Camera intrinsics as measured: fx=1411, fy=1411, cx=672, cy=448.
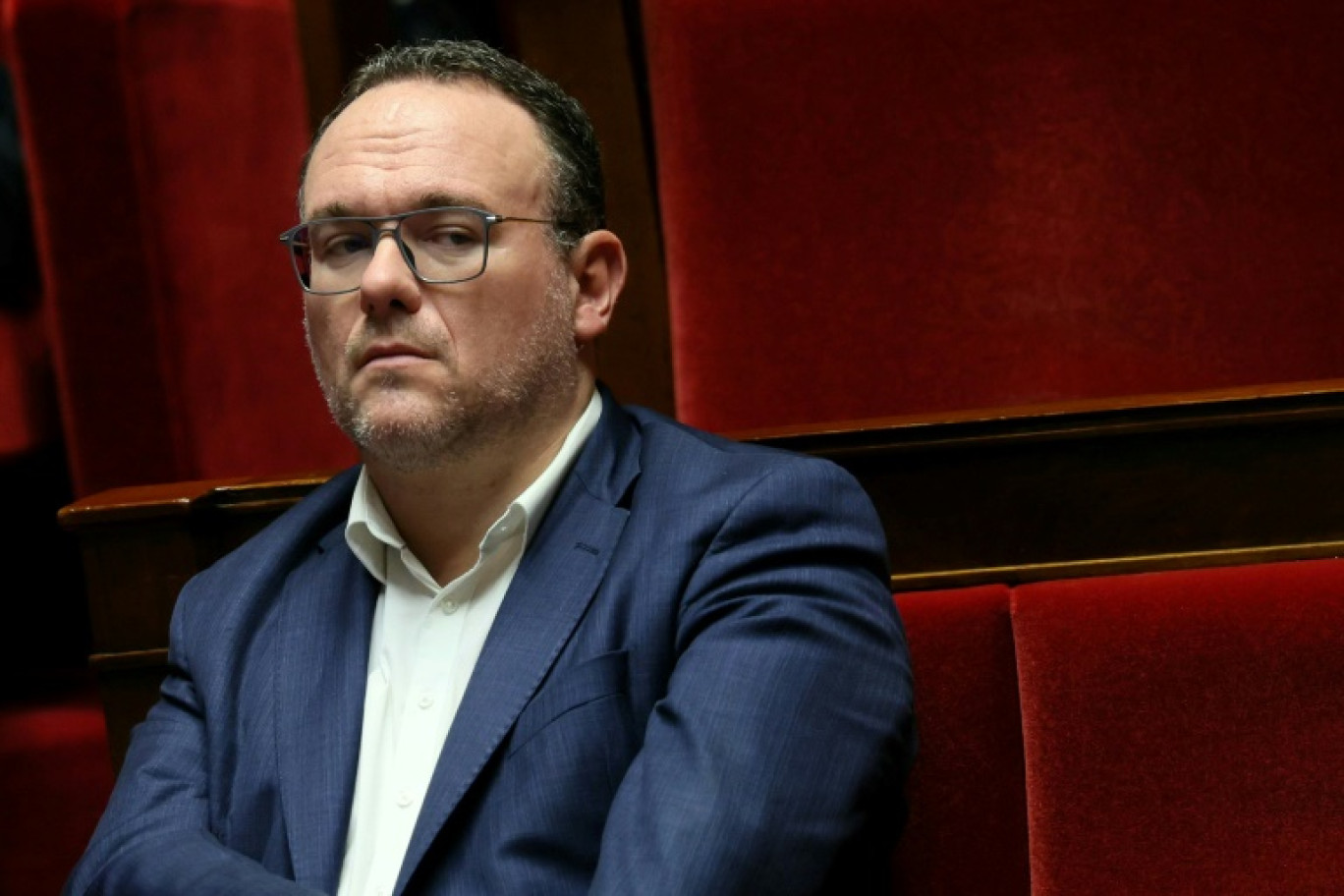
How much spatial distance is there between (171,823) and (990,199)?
645 mm

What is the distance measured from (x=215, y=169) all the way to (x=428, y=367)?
0.56m

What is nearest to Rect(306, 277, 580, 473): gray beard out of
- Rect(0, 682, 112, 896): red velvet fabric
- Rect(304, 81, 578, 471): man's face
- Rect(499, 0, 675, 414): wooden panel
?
Rect(304, 81, 578, 471): man's face

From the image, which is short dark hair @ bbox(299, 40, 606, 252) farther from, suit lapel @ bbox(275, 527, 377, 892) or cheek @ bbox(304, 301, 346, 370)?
suit lapel @ bbox(275, 527, 377, 892)

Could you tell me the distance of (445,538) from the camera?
2.25ft

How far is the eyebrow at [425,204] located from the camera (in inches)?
25.8

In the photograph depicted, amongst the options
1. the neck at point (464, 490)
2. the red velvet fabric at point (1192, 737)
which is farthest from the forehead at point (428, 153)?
the red velvet fabric at point (1192, 737)

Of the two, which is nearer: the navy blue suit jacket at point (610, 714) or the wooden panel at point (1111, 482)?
the navy blue suit jacket at point (610, 714)

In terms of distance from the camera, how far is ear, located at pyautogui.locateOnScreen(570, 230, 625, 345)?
717 millimetres

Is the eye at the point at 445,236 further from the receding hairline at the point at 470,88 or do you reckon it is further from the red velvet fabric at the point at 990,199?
the red velvet fabric at the point at 990,199

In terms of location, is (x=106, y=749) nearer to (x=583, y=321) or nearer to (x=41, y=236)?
(x=41, y=236)

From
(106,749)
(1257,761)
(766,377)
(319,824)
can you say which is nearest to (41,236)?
(106,749)

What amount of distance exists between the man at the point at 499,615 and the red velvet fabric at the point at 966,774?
0.26ft

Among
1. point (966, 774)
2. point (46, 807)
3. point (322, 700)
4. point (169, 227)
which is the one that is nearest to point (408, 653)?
point (322, 700)

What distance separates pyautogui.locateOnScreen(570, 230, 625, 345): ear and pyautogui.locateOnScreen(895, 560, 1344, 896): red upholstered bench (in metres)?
0.22
